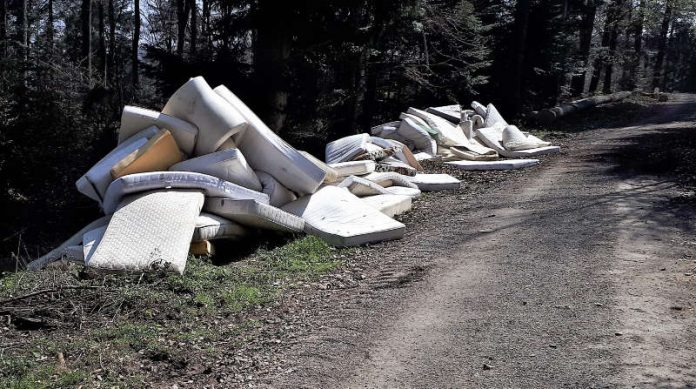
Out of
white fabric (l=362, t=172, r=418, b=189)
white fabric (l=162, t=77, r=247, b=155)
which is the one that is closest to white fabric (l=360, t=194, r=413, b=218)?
white fabric (l=362, t=172, r=418, b=189)

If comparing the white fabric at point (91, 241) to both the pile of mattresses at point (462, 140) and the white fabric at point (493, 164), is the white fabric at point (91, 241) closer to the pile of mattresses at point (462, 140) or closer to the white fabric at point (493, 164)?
the pile of mattresses at point (462, 140)

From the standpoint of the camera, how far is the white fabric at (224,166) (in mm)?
7199

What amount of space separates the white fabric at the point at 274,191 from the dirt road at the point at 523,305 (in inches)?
50.9

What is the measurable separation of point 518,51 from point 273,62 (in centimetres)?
1017

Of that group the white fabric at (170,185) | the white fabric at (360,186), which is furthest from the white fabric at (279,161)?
the white fabric at (360,186)

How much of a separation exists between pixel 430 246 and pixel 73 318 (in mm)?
3683

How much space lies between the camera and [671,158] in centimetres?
1128

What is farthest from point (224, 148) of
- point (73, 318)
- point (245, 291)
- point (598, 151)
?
point (598, 151)

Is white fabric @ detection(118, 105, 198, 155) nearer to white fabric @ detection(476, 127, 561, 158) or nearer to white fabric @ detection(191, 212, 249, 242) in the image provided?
white fabric @ detection(191, 212, 249, 242)

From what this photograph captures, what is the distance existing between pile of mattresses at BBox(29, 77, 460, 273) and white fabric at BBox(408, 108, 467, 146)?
17.6 feet

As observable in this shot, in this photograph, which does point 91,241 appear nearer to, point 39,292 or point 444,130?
point 39,292

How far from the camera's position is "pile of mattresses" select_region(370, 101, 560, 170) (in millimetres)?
13070

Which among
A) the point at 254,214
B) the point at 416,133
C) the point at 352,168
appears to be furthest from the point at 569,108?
the point at 254,214

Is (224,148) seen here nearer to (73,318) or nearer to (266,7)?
(73,318)
